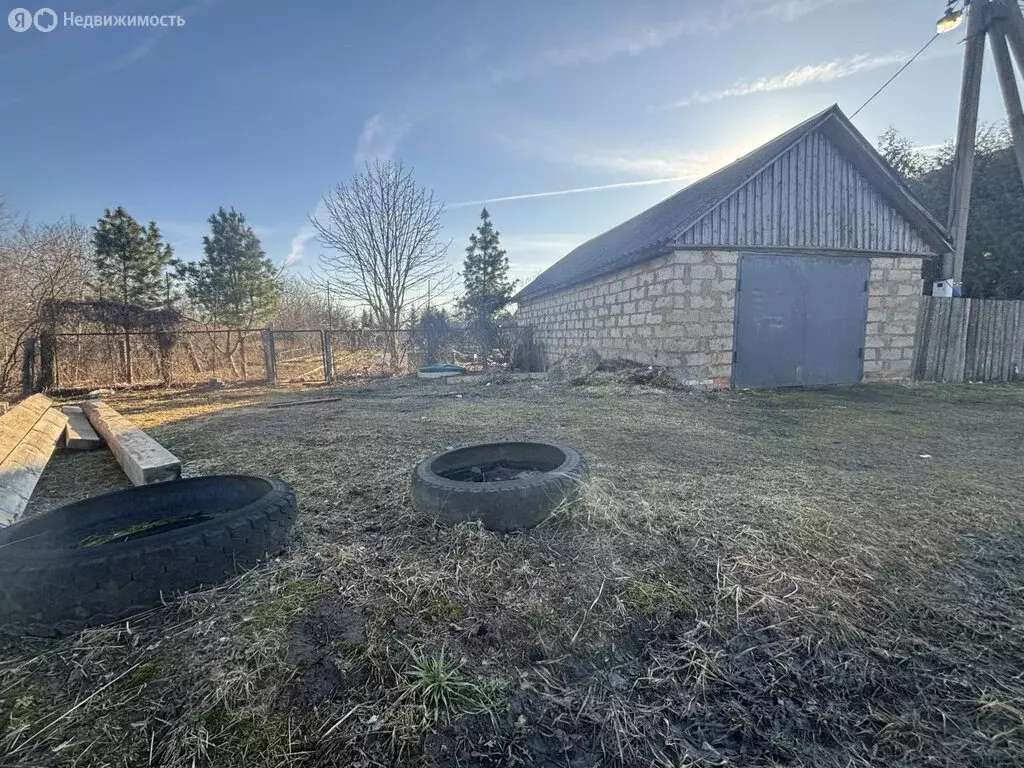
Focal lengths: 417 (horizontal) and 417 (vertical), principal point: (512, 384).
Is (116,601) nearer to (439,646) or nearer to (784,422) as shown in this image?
(439,646)

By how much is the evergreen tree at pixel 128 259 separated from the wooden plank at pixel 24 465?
55.9 ft

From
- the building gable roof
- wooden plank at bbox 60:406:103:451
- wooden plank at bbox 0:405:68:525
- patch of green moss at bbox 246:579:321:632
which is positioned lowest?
wooden plank at bbox 60:406:103:451

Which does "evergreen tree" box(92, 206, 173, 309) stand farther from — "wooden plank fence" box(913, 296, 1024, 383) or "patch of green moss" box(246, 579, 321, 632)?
"wooden plank fence" box(913, 296, 1024, 383)

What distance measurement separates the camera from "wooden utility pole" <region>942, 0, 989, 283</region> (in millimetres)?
8875

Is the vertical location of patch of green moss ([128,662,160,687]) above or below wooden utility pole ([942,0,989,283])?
below

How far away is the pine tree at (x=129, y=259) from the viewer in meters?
17.6

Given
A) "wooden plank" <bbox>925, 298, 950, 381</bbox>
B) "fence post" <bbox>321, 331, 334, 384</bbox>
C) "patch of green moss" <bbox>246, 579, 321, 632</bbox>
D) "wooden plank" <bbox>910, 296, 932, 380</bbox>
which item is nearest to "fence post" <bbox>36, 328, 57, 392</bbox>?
"fence post" <bbox>321, 331, 334, 384</bbox>

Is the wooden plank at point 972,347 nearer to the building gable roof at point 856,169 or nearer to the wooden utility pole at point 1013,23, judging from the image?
the building gable roof at point 856,169

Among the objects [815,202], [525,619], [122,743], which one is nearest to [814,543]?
[525,619]

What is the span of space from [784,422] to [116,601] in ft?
20.0

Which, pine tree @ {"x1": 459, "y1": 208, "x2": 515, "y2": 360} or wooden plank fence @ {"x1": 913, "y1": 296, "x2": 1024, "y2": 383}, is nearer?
wooden plank fence @ {"x1": 913, "y1": 296, "x2": 1024, "y2": 383}

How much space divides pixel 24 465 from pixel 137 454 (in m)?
0.64

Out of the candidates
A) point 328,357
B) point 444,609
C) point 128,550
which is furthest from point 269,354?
point 444,609

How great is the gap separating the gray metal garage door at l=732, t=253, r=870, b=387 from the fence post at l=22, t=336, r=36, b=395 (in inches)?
578
